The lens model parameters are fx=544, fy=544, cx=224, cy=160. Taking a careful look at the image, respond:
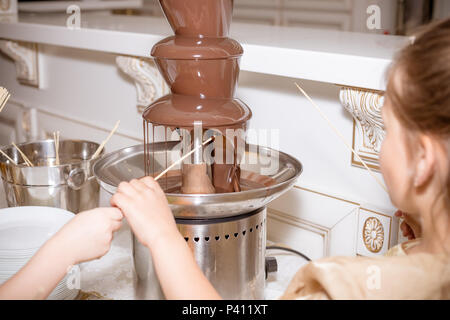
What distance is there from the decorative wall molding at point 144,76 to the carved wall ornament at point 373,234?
68 centimetres

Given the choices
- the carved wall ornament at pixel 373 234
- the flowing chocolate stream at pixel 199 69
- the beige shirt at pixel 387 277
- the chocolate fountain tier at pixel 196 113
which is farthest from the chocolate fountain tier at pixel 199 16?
the carved wall ornament at pixel 373 234

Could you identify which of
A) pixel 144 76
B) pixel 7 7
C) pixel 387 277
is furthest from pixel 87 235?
pixel 7 7

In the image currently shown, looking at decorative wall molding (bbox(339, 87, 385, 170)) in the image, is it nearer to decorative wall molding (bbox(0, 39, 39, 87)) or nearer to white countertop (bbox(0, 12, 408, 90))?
white countertop (bbox(0, 12, 408, 90))

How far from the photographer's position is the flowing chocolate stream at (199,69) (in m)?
0.87

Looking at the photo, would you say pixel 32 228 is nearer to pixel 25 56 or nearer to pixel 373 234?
pixel 373 234

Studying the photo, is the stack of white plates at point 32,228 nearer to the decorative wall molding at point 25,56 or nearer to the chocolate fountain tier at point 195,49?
the chocolate fountain tier at point 195,49

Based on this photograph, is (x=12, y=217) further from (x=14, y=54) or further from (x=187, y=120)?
(x=14, y=54)

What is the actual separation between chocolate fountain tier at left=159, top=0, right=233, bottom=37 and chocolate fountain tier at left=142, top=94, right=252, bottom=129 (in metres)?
0.11

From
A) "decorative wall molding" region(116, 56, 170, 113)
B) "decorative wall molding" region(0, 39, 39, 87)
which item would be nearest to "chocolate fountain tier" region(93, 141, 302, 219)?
"decorative wall molding" region(116, 56, 170, 113)

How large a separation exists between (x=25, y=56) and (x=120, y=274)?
1.27 metres

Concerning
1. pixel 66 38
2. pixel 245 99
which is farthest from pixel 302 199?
pixel 66 38

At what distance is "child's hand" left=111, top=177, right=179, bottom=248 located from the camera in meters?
0.76

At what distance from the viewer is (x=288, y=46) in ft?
3.88
